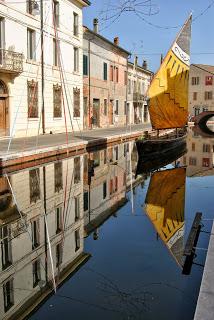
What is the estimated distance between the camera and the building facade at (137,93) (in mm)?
53150

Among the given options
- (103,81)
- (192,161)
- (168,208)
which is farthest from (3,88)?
(103,81)

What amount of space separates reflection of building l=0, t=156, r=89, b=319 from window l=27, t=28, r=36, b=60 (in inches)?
566

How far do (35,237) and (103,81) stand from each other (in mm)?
35415

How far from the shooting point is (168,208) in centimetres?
1020

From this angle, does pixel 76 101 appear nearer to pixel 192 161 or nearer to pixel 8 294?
pixel 192 161

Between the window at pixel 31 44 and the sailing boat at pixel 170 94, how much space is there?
9075 millimetres

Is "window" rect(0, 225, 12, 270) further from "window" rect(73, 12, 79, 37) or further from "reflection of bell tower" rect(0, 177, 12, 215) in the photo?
"window" rect(73, 12, 79, 37)

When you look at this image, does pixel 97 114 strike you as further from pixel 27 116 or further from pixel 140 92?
pixel 140 92

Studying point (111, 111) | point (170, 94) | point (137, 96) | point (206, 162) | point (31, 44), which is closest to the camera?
point (206, 162)

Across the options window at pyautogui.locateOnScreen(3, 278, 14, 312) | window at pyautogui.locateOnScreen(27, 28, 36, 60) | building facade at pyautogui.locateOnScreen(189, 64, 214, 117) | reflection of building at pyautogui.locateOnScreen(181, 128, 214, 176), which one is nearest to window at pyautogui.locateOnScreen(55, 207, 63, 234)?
window at pyautogui.locateOnScreen(3, 278, 14, 312)

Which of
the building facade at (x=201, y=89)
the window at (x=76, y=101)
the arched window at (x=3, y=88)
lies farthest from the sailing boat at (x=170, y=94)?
the building facade at (x=201, y=89)

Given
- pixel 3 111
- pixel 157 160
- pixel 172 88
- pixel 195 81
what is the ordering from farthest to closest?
pixel 195 81 → pixel 3 111 → pixel 172 88 → pixel 157 160

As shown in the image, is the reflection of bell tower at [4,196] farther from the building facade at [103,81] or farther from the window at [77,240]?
the building facade at [103,81]

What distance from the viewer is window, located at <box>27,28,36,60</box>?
25703 mm
